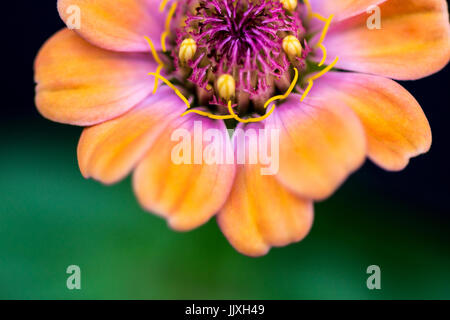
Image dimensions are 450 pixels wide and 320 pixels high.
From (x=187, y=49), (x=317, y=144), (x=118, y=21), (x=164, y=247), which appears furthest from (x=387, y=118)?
(x=164, y=247)

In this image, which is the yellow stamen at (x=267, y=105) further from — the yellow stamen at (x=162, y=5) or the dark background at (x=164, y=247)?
the dark background at (x=164, y=247)

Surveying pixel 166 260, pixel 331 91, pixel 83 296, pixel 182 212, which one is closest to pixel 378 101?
pixel 331 91

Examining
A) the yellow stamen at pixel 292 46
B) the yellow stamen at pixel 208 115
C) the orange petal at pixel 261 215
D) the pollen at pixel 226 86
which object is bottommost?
the orange petal at pixel 261 215

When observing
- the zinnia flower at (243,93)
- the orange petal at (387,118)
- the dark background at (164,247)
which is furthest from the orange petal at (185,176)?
the dark background at (164,247)

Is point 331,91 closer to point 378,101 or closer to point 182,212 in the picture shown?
point 378,101

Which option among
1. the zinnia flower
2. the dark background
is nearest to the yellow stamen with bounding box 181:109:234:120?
the zinnia flower
